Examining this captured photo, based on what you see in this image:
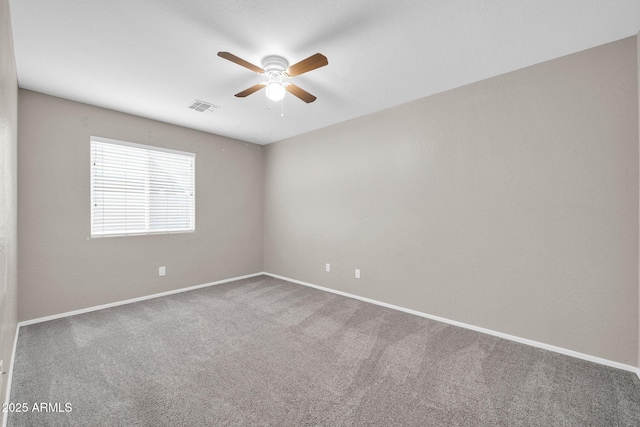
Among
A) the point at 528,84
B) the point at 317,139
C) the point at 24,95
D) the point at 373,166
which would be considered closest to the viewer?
the point at 528,84

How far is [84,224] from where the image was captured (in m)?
3.32

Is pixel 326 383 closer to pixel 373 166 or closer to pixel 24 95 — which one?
pixel 373 166

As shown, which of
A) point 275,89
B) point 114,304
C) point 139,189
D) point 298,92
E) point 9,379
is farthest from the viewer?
point 139,189

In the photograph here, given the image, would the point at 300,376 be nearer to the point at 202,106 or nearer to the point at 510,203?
the point at 510,203

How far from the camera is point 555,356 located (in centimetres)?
232

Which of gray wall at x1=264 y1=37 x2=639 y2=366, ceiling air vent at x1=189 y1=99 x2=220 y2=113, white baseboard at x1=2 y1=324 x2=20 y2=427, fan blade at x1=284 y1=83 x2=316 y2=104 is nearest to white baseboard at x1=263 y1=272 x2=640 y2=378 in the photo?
gray wall at x1=264 y1=37 x2=639 y2=366

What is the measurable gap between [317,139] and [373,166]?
46.4 inches

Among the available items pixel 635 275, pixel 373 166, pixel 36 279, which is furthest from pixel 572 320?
pixel 36 279

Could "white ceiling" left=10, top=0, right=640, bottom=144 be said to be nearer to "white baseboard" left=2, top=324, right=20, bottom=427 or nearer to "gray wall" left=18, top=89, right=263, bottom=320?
"gray wall" left=18, top=89, right=263, bottom=320

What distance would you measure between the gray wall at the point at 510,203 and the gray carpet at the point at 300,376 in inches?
13.9

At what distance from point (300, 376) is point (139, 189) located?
3368 millimetres

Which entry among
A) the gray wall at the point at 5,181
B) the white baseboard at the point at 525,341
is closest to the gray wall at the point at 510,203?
the white baseboard at the point at 525,341

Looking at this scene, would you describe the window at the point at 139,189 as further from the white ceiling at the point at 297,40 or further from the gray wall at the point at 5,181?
the gray wall at the point at 5,181

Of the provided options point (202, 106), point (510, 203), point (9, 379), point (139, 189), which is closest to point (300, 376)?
point (9, 379)
